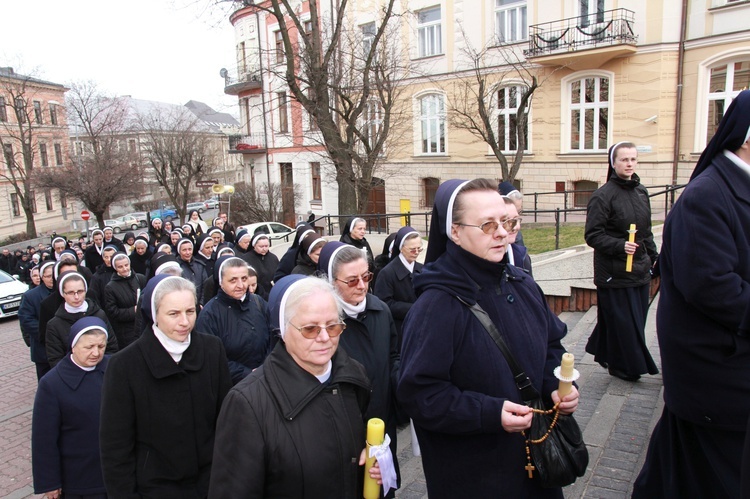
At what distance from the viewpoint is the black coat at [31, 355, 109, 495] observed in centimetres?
363

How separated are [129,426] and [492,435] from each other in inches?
79.3

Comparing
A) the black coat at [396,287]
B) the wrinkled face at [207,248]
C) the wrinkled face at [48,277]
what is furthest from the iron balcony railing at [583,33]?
the wrinkled face at [48,277]

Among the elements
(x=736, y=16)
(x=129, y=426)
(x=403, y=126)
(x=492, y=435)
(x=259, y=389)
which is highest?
(x=736, y=16)

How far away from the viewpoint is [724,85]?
19266 mm

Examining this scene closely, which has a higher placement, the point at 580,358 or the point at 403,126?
the point at 403,126

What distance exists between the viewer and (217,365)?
3461 millimetres

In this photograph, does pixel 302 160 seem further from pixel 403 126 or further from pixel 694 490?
pixel 694 490

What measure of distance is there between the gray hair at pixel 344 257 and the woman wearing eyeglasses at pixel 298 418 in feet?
3.78

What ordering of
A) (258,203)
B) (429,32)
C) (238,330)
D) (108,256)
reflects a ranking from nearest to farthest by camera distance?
1. (238,330)
2. (108,256)
3. (429,32)
4. (258,203)

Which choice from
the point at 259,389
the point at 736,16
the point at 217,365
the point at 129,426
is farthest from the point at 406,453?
the point at 736,16

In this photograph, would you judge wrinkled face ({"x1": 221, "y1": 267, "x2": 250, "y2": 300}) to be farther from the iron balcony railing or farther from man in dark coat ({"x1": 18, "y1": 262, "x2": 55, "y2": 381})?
the iron balcony railing

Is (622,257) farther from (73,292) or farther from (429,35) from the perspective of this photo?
(429,35)

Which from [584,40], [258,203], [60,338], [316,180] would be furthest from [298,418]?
[316,180]

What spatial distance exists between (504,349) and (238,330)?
8.94ft
